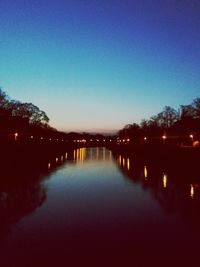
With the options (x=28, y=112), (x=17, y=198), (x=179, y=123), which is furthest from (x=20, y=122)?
(x=17, y=198)

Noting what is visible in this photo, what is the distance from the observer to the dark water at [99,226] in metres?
9.98

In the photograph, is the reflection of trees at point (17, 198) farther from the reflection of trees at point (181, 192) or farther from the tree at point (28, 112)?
the tree at point (28, 112)

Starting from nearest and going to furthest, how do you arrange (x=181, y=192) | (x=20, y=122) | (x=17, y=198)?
(x=17, y=198)
(x=181, y=192)
(x=20, y=122)

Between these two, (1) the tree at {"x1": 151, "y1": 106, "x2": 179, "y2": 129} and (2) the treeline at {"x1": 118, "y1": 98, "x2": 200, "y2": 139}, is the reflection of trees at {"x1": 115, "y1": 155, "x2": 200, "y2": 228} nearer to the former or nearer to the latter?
(2) the treeline at {"x1": 118, "y1": 98, "x2": 200, "y2": 139}

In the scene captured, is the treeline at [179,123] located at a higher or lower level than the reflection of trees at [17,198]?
higher

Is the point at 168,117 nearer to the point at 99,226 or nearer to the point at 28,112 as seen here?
the point at 28,112

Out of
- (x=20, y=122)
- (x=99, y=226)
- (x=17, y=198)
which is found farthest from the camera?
(x=20, y=122)

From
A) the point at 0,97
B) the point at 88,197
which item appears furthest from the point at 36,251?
the point at 0,97

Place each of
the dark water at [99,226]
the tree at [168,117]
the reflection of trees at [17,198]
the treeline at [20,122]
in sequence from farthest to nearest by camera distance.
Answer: the tree at [168,117] → the treeline at [20,122] → the reflection of trees at [17,198] → the dark water at [99,226]

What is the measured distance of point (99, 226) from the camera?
13477mm

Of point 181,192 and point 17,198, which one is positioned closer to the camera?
point 17,198

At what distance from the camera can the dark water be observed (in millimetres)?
9984

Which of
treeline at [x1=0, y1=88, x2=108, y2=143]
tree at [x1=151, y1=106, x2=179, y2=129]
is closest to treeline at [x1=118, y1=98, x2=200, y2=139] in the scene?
tree at [x1=151, y1=106, x2=179, y2=129]

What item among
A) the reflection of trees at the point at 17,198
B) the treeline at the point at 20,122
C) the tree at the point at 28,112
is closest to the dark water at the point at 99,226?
the reflection of trees at the point at 17,198
